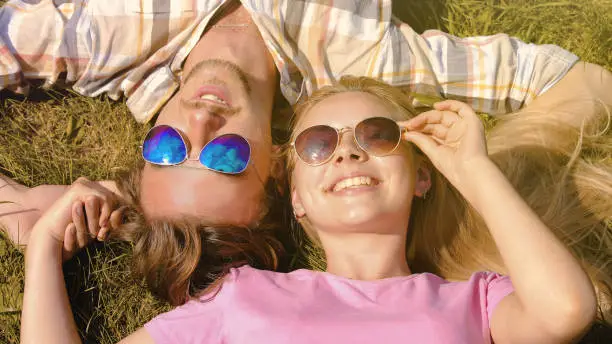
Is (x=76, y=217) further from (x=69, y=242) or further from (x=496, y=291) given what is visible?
(x=496, y=291)

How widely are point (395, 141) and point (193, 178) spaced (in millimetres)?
939

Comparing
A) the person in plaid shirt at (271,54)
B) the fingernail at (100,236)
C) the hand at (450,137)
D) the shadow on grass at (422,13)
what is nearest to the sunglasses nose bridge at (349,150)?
the hand at (450,137)

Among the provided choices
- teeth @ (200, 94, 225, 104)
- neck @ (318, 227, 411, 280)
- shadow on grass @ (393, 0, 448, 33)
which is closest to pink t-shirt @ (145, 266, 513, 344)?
neck @ (318, 227, 411, 280)

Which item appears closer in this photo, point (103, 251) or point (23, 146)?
point (103, 251)

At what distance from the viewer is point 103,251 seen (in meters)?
3.55

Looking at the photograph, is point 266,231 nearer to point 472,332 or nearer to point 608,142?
point 472,332

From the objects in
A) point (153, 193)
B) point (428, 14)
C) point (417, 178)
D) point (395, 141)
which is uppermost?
point (428, 14)

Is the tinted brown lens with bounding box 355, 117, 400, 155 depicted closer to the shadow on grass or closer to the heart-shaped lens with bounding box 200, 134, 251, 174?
the heart-shaped lens with bounding box 200, 134, 251, 174

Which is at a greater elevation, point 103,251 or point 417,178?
point 417,178

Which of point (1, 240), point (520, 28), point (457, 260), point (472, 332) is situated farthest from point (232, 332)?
point (520, 28)

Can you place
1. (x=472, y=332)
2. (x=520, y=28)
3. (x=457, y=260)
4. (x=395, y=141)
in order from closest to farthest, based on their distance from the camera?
(x=472, y=332), (x=395, y=141), (x=457, y=260), (x=520, y=28)

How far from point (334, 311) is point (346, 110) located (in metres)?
0.93

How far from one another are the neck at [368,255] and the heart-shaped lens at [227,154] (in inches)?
21.1

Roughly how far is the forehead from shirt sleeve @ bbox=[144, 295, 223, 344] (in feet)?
3.16
